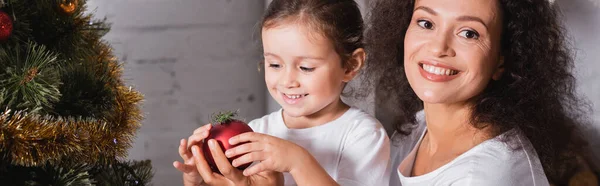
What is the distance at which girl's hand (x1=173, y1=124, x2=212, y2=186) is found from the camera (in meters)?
1.26

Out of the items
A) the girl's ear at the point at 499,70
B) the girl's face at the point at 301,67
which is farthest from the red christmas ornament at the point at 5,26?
the girl's ear at the point at 499,70

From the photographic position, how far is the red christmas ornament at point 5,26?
121 centimetres

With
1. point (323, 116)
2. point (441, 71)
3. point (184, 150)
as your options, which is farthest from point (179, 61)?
point (441, 71)

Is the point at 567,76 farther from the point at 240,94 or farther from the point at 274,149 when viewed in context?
the point at 240,94

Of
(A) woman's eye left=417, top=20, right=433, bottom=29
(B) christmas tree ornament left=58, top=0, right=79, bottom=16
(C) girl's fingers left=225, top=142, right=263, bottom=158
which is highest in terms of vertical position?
(B) christmas tree ornament left=58, top=0, right=79, bottom=16

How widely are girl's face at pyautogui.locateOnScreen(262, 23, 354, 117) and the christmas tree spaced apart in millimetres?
319

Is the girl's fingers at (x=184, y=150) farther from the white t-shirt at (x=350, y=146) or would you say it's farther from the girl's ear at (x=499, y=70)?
the girl's ear at (x=499, y=70)

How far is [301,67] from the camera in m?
1.38

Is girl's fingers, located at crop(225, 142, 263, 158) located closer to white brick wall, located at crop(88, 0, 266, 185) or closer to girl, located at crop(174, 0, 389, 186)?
girl, located at crop(174, 0, 389, 186)

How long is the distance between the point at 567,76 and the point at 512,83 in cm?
13

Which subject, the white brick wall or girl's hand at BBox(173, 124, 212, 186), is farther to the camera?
the white brick wall

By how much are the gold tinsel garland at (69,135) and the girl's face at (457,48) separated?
0.61 metres

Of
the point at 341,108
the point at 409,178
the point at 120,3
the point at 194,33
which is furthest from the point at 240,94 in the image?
the point at 409,178

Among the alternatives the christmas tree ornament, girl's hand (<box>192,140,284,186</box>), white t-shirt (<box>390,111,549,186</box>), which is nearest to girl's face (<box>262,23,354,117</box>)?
girl's hand (<box>192,140,284,186</box>)
